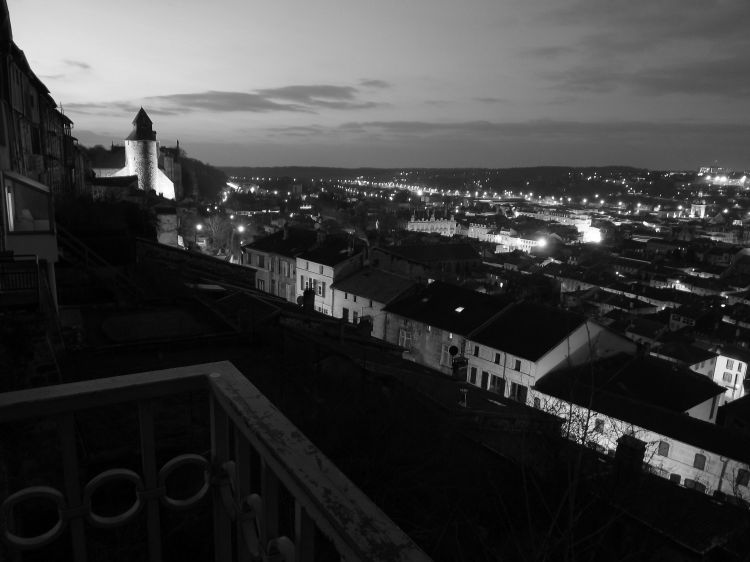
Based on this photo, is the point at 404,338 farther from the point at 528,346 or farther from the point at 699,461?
the point at 699,461

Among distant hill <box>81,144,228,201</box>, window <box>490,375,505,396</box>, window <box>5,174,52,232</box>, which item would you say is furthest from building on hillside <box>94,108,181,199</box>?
window <box>5,174,52,232</box>

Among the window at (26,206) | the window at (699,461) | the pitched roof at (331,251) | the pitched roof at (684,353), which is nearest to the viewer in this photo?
the window at (26,206)

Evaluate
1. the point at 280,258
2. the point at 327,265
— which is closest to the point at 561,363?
the point at 327,265

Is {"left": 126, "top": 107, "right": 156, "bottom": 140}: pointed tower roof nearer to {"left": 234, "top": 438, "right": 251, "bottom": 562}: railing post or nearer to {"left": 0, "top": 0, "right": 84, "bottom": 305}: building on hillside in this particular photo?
{"left": 0, "top": 0, "right": 84, "bottom": 305}: building on hillside

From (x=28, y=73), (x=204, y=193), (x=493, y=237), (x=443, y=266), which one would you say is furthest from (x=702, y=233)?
(x=28, y=73)

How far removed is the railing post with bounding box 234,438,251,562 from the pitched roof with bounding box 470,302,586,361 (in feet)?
79.5

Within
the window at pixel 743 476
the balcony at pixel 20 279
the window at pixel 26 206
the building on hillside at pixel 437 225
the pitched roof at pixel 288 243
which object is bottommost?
the building on hillside at pixel 437 225

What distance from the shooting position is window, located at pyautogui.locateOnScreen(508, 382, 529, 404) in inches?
1014

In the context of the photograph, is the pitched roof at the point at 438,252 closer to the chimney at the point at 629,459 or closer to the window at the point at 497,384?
the window at the point at 497,384

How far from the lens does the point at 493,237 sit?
399 feet

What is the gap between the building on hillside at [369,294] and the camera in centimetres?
3294

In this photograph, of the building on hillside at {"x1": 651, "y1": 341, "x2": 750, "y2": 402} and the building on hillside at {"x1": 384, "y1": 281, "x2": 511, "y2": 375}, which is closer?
the building on hillside at {"x1": 384, "y1": 281, "x2": 511, "y2": 375}

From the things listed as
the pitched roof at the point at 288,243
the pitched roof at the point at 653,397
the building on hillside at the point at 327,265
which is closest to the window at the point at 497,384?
the pitched roof at the point at 653,397

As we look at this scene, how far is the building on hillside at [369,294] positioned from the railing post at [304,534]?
30392 mm
